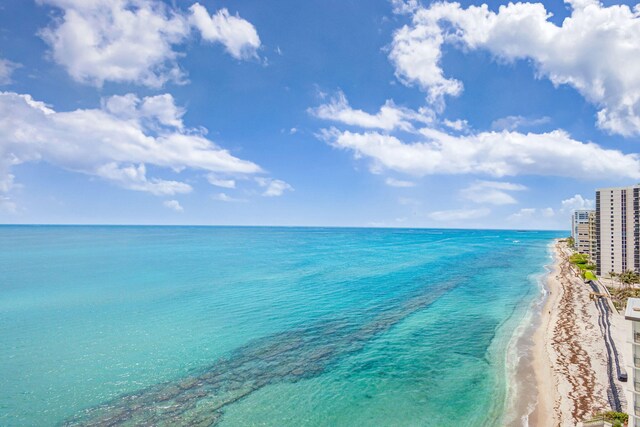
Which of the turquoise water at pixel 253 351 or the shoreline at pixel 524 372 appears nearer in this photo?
the shoreline at pixel 524 372

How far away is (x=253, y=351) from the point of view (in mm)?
30906

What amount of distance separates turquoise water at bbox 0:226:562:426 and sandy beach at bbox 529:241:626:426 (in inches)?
117

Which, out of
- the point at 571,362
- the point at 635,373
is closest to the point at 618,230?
the point at 571,362

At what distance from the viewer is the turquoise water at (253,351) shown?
2173 cm

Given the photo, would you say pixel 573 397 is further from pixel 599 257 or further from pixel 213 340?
pixel 599 257

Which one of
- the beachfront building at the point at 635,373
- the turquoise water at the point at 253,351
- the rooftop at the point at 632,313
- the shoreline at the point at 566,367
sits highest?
the rooftop at the point at 632,313

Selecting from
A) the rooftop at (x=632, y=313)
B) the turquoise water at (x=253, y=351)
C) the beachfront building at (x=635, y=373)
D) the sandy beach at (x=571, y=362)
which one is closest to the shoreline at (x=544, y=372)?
the sandy beach at (x=571, y=362)

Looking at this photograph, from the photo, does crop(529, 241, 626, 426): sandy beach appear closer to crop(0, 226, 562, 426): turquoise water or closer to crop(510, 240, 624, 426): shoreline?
crop(510, 240, 624, 426): shoreline

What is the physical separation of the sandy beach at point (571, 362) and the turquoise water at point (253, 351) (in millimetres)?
2977

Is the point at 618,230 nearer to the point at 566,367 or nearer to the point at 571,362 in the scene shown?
the point at 571,362

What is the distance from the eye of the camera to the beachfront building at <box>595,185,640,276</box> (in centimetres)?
6931

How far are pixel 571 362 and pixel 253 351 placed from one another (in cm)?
→ 2923

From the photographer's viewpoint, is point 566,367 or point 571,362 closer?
point 566,367

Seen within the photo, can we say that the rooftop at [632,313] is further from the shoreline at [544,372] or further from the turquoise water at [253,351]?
the turquoise water at [253,351]
